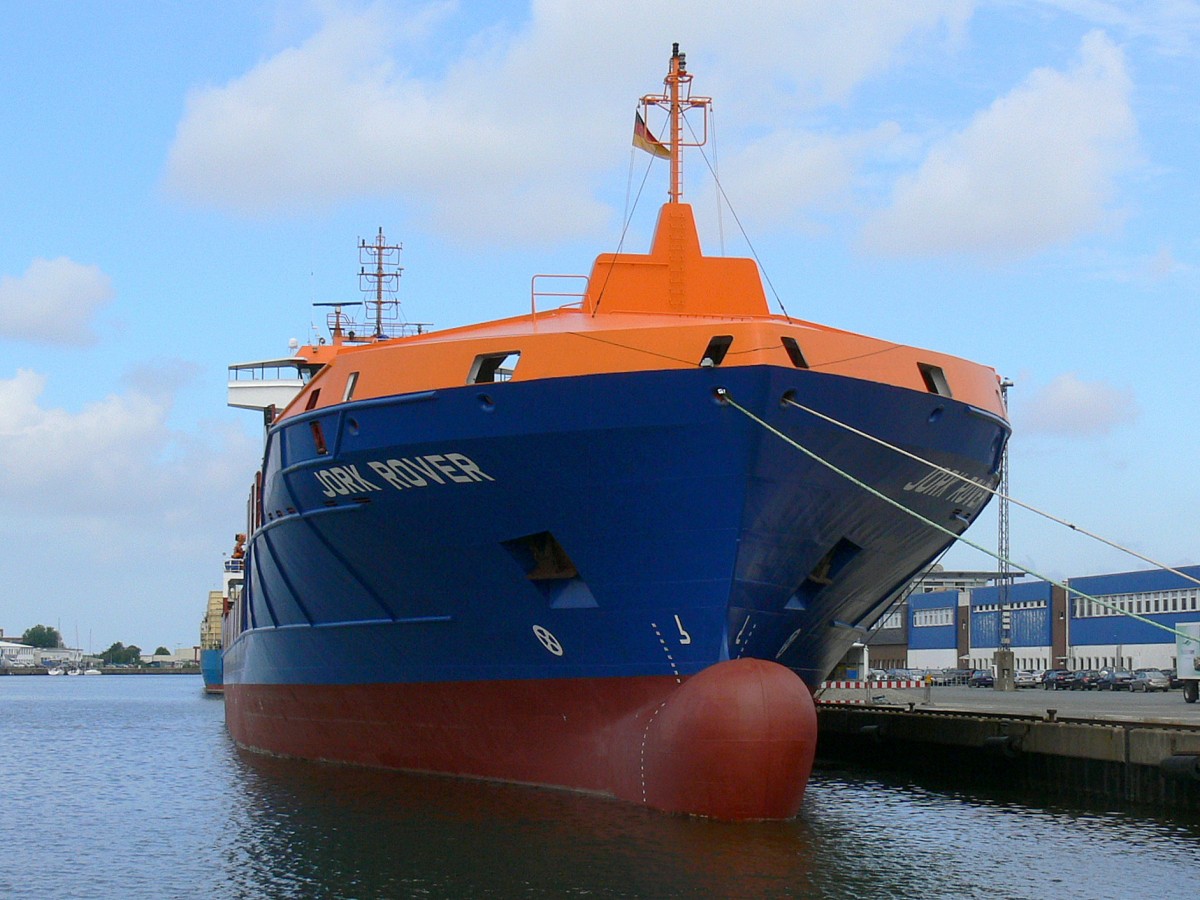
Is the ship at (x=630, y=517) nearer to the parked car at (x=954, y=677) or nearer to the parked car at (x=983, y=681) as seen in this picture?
the parked car at (x=983, y=681)

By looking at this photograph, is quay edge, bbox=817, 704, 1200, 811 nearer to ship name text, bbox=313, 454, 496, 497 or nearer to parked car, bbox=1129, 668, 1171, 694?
ship name text, bbox=313, 454, 496, 497

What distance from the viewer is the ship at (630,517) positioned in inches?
599

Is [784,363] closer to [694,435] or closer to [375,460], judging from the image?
[694,435]

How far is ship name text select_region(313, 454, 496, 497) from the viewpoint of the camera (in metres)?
16.2

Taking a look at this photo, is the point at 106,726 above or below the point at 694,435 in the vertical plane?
below

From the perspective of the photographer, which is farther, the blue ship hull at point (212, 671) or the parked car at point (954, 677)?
the blue ship hull at point (212, 671)

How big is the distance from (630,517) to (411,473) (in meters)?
2.89

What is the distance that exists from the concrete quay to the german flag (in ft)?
33.0

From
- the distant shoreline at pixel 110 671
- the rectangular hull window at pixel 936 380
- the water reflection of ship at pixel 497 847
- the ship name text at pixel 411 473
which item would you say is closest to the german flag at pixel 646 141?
Result: the rectangular hull window at pixel 936 380

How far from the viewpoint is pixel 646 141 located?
65.3 feet

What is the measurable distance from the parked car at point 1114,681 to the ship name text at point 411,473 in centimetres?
3483

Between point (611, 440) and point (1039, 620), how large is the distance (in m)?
53.7

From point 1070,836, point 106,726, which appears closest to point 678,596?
point 1070,836

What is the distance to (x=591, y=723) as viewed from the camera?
16391 mm
